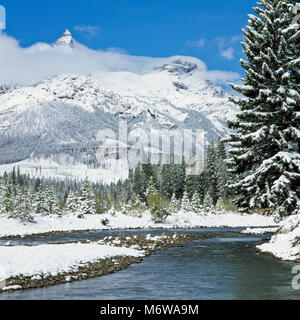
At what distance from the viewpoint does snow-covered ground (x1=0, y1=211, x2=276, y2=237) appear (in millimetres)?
59803

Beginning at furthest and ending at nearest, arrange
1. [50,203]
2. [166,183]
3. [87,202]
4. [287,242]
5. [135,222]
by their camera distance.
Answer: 1. [166,183]
2. [50,203]
3. [87,202]
4. [135,222]
5. [287,242]

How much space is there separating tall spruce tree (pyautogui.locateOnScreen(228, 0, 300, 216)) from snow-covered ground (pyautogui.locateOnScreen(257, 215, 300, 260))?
1.47 metres

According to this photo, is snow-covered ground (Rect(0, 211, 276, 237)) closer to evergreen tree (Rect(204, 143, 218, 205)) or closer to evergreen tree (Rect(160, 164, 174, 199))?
evergreen tree (Rect(204, 143, 218, 205))

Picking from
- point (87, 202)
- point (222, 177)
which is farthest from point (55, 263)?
point (222, 177)

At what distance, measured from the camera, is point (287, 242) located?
25.3 metres

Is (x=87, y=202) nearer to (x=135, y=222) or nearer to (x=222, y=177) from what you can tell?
(x=135, y=222)

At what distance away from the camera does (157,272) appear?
20297 mm

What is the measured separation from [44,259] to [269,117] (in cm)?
1834

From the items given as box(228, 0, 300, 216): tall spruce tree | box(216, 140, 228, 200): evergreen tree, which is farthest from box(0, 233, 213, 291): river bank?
box(216, 140, 228, 200): evergreen tree

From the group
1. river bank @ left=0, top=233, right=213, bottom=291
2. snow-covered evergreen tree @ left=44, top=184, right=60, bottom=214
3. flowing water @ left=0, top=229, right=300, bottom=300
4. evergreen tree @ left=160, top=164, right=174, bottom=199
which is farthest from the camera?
evergreen tree @ left=160, top=164, right=174, bottom=199
